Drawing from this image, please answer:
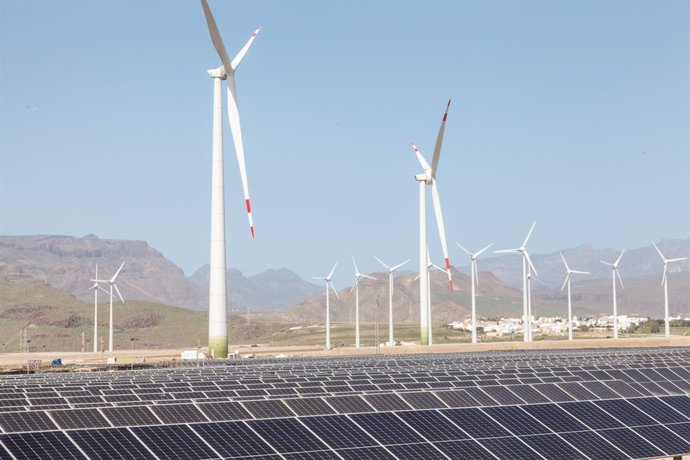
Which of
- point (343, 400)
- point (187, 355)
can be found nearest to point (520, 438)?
point (343, 400)

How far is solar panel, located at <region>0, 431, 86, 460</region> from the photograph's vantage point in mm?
29844

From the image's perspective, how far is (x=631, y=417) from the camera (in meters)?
42.5

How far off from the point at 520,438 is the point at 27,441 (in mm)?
16310

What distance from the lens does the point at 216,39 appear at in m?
92.5

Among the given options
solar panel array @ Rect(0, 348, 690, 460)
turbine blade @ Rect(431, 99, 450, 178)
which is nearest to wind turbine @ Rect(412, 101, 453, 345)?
turbine blade @ Rect(431, 99, 450, 178)

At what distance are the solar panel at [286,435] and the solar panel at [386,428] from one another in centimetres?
229

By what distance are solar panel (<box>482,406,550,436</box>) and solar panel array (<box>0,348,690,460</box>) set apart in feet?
0.27

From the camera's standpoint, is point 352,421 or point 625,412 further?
point 625,412

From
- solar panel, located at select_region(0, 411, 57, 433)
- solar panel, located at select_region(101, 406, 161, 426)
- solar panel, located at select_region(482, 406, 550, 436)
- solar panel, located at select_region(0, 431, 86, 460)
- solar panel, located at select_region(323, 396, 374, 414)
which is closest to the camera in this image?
solar panel, located at select_region(0, 431, 86, 460)

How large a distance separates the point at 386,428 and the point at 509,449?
4114 mm

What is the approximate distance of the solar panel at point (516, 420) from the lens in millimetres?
38469

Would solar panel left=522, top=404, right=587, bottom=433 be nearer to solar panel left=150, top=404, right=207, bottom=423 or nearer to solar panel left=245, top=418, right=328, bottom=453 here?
solar panel left=245, top=418, right=328, bottom=453

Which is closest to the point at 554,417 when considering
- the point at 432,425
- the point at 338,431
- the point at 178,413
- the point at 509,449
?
the point at 509,449

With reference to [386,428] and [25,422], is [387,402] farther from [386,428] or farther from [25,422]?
[25,422]
